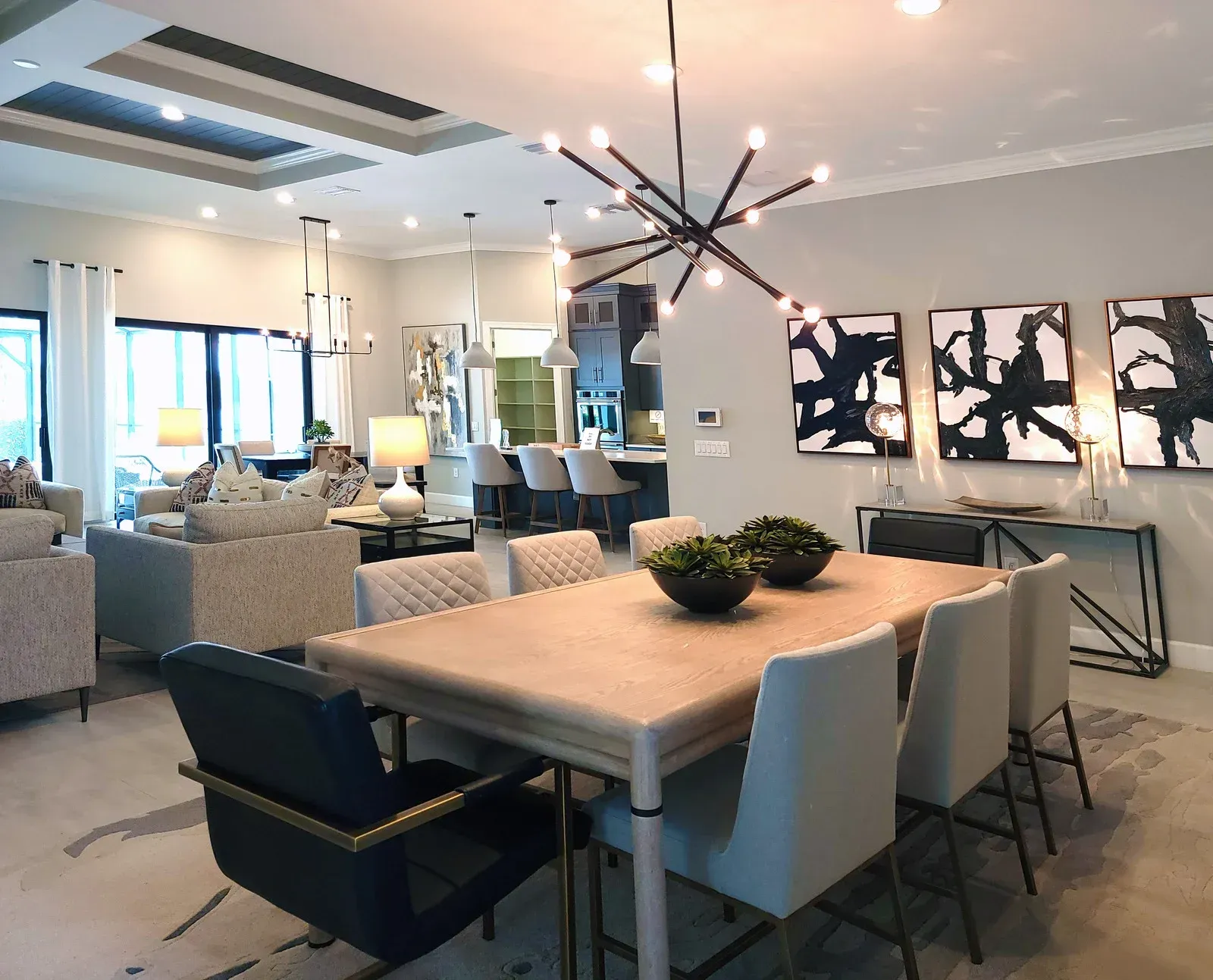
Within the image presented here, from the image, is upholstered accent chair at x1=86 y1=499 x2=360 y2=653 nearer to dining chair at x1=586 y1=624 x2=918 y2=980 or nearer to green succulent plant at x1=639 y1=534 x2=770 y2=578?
green succulent plant at x1=639 y1=534 x2=770 y2=578

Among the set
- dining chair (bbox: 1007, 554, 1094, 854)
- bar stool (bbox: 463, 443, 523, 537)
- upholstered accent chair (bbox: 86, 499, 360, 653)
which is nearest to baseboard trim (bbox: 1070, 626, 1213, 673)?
dining chair (bbox: 1007, 554, 1094, 854)

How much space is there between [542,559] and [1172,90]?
10.1ft

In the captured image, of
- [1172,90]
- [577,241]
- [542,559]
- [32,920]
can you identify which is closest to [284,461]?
[577,241]

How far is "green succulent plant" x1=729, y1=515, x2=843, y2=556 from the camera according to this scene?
286cm

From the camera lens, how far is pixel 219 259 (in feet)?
29.3

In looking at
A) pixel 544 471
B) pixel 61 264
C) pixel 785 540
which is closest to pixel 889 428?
pixel 785 540

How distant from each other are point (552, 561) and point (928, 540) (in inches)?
60.0

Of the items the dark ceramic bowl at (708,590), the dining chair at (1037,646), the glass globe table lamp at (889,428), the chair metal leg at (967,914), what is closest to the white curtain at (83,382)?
the glass globe table lamp at (889,428)

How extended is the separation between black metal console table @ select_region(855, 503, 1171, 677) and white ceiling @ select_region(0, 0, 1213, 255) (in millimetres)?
1759

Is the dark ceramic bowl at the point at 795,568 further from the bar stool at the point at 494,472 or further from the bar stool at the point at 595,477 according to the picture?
the bar stool at the point at 494,472

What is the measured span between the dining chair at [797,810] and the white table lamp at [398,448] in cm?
374

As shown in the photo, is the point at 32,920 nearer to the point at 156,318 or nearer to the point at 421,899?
the point at 421,899

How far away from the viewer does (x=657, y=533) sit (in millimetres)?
3768

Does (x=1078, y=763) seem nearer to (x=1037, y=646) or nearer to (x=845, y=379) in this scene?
(x=1037, y=646)
